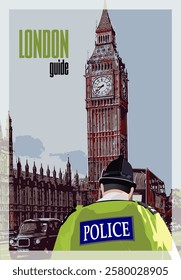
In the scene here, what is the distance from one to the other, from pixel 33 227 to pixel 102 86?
3.75 metres

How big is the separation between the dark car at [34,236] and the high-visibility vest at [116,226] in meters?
6.47

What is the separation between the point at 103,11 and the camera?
12141mm

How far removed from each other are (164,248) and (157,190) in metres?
6.93

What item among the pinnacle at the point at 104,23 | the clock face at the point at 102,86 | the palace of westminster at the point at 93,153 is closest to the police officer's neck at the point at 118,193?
the palace of westminster at the point at 93,153

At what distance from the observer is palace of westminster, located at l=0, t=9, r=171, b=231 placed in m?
12.5

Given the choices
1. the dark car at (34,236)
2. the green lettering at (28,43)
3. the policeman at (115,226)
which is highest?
the green lettering at (28,43)

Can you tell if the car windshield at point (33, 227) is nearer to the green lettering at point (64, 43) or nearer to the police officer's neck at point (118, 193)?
Result: the green lettering at point (64, 43)

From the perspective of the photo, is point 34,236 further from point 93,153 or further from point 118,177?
point 118,177

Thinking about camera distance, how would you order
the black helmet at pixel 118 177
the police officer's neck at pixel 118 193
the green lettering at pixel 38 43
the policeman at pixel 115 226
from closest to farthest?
the policeman at pixel 115 226
the police officer's neck at pixel 118 193
the black helmet at pixel 118 177
the green lettering at pixel 38 43

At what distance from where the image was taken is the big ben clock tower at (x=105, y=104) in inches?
497

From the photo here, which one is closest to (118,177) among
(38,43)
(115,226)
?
(115,226)

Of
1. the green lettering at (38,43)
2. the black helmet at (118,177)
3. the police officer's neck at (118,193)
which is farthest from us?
the green lettering at (38,43)

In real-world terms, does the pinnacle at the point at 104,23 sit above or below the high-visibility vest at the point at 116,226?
above
